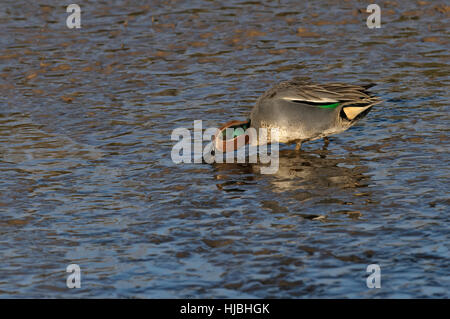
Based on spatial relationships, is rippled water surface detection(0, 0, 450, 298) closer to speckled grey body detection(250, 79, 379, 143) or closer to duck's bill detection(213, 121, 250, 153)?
speckled grey body detection(250, 79, 379, 143)

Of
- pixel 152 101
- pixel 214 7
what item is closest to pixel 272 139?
pixel 152 101

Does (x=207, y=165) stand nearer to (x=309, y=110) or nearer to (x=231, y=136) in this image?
(x=231, y=136)

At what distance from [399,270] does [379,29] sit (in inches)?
314

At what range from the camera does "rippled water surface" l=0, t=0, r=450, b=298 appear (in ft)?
20.3

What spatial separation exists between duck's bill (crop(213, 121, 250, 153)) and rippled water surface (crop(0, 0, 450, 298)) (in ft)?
1.28

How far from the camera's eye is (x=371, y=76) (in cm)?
1146

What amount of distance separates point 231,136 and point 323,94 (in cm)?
107

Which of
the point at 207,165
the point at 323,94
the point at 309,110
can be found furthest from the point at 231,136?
the point at 323,94

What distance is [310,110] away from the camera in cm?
896

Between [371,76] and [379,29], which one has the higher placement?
[379,29]

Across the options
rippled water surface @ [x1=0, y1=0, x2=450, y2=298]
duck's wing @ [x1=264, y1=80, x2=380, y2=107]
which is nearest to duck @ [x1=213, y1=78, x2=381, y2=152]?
duck's wing @ [x1=264, y1=80, x2=380, y2=107]

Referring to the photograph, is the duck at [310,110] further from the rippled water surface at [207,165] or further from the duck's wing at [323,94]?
the rippled water surface at [207,165]
